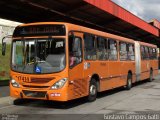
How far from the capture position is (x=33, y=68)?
11.9 m

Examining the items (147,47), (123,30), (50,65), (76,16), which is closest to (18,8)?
(76,16)

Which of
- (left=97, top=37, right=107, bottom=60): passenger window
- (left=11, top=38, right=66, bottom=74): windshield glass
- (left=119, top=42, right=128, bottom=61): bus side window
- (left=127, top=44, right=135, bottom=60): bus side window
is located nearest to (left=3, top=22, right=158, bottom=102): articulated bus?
(left=11, top=38, right=66, bottom=74): windshield glass

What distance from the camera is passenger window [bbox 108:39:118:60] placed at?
52.7ft

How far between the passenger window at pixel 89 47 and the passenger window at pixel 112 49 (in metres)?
2.06

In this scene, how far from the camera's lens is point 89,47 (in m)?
13.6

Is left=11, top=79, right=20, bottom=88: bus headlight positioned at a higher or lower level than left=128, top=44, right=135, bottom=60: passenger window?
lower

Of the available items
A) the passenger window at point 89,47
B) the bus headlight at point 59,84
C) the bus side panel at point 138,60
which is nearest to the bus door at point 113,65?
the passenger window at point 89,47

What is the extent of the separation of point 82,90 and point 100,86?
2.00 meters

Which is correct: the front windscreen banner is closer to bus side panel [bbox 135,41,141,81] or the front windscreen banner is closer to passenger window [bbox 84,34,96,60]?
passenger window [bbox 84,34,96,60]

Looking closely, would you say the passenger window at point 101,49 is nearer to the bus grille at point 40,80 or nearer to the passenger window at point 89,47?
the passenger window at point 89,47

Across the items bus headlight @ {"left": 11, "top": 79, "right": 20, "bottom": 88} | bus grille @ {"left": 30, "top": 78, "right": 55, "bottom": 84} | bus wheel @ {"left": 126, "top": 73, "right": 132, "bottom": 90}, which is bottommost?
bus wheel @ {"left": 126, "top": 73, "right": 132, "bottom": 90}

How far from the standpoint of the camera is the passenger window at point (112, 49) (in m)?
16.1

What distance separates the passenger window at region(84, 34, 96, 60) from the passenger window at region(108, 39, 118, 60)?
206 centimetres

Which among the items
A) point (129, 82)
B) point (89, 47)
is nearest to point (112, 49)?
point (89, 47)
